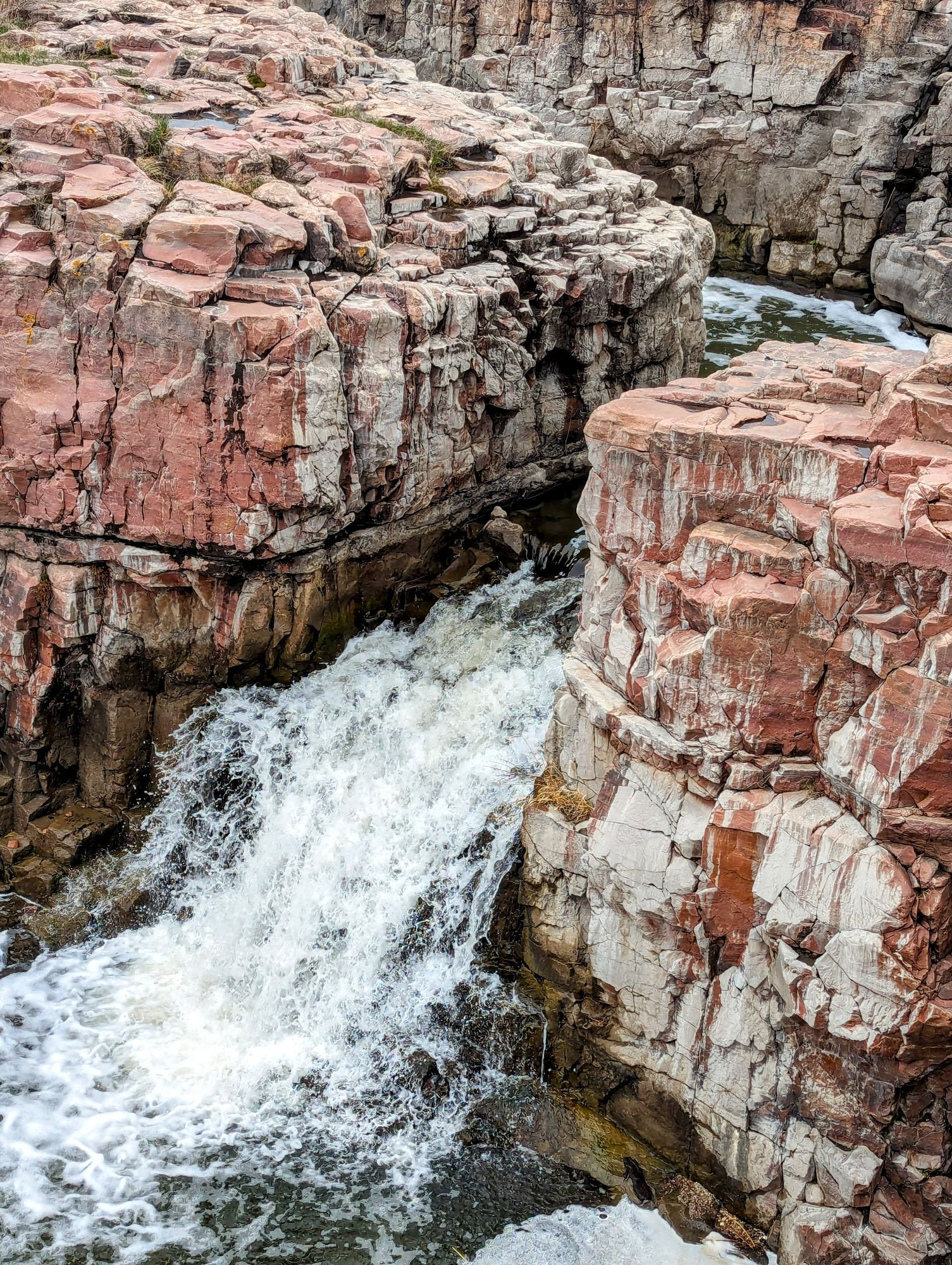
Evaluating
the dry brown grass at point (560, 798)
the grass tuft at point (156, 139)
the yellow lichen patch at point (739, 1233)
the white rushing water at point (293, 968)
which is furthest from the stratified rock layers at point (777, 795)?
the grass tuft at point (156, 139)

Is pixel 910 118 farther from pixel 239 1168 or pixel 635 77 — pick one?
pixel 239 1168

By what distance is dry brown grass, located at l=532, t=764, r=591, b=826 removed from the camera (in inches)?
612

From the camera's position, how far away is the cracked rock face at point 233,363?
1736cm

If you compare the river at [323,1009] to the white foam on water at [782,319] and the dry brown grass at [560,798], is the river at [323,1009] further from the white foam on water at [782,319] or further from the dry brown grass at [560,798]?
the white foam on water at [782,319]

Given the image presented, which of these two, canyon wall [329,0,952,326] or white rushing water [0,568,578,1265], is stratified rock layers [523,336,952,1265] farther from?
canyon wall [329,0,952,326]

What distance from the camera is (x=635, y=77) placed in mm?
41469

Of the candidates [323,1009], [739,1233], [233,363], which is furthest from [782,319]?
[739,1233]

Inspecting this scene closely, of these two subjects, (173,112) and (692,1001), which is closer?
(692,1001)

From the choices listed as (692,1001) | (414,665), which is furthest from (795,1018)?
(414,665)

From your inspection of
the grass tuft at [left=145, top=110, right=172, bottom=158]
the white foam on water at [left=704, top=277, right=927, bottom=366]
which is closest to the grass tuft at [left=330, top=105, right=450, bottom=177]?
the grass tuft at [left=145, top=110, right=172, bottom=158]

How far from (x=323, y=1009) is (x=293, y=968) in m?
0.72

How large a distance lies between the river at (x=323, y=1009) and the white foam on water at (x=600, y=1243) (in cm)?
3

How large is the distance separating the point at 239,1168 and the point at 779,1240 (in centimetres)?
611

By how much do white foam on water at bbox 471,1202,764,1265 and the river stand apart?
0.09 feet
